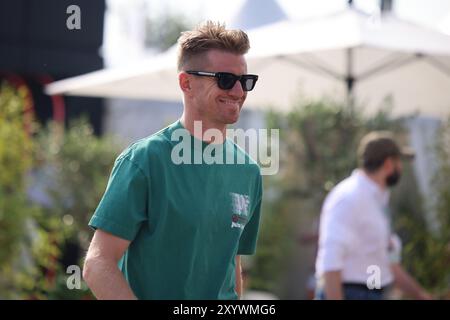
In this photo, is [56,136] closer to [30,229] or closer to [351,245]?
[30,229]

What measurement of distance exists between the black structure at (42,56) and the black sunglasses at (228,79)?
19.6 feet

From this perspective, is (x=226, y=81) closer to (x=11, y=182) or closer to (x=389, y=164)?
(x=389, y=164)

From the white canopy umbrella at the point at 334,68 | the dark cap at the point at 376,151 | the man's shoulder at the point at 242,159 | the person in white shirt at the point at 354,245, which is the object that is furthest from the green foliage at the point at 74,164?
the man's shoulder at the point at 242,159

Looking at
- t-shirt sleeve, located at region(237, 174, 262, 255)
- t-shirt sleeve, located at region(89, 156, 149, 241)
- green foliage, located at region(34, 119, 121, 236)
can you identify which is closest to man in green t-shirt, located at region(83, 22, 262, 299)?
t-shirt sleeve, located at region(89, 156, 149, 241)

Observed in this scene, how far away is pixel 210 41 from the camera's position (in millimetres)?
2711

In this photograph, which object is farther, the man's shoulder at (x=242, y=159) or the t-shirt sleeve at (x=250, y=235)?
the t-shirt sleeve at (x=250, y=235)

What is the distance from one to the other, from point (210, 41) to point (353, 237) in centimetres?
221

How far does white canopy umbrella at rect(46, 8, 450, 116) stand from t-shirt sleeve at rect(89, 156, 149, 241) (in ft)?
11.2

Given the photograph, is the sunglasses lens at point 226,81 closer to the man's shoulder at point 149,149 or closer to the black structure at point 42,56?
the man's shoulder at point 149,149

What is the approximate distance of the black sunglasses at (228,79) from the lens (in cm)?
268

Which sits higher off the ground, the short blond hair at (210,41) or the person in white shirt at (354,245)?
the short blond hair at (210,41)

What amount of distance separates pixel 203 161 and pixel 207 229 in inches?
8.3

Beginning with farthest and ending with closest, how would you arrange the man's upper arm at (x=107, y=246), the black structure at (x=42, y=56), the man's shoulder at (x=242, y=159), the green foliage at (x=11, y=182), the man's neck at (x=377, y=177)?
the black structure at (x=42, y=56) → the green foliage at (x=11, y=182) → the man's neck at (x=377, y=177) → the man's shoulder at (x=242, y=159) → the man's upper arm at (x=107, y=246)
